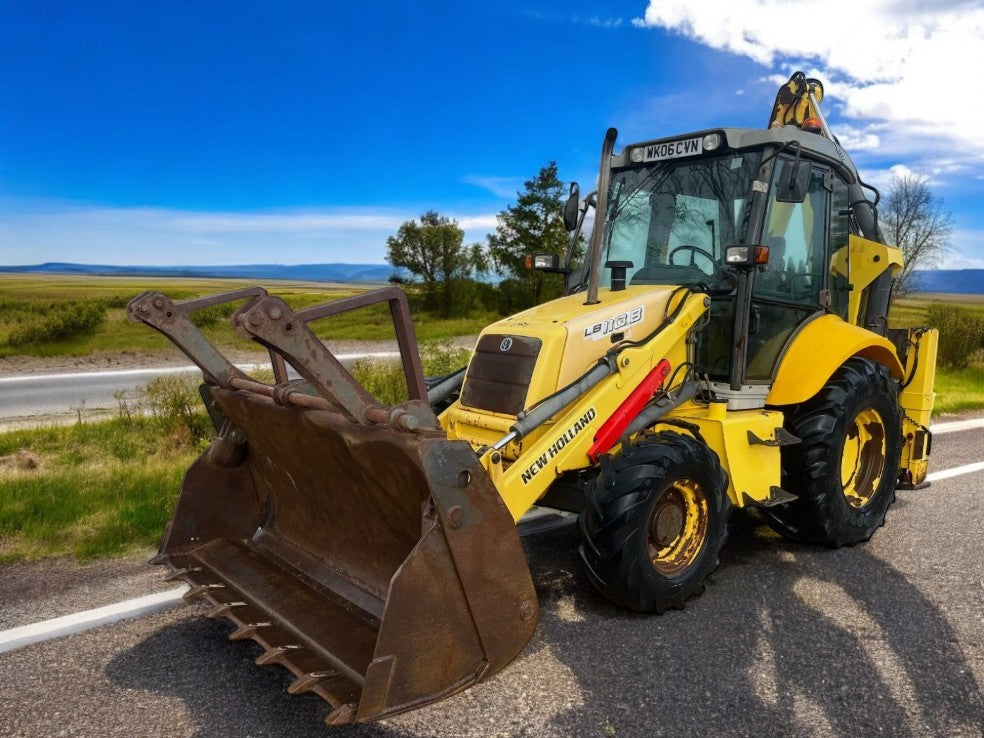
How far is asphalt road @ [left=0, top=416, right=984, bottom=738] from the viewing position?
3045 mm

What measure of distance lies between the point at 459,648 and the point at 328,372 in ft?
3.64

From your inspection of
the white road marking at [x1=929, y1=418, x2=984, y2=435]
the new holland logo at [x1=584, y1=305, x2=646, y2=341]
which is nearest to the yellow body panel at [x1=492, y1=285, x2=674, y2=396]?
the new holland logo at [x1=584, y1=305, x2=646, y2=341]

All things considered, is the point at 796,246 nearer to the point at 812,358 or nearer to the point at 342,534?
the point at 812,358

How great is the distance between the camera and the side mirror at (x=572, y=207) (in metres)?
5.25

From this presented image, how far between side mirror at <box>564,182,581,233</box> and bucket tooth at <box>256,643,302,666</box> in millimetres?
3401

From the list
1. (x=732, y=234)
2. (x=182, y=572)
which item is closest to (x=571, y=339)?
(x=732, y=234)

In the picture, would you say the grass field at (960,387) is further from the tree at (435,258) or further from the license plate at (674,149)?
the tree at (435,258)

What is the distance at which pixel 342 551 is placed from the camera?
3729 mm

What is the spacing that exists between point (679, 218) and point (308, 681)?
11.8 feet

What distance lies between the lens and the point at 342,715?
Result: 252 centimetres

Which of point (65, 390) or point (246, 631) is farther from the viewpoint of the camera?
point (65, 390)

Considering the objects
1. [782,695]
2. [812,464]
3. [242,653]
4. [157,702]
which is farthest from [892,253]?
[157,702]

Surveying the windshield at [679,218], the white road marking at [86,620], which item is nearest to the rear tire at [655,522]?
the windshield at [679,218]

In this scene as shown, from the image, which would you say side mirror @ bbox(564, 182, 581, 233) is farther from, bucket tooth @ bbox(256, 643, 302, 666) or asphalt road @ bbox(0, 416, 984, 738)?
bucket tooth @ bbox(256, 643, 302, 666)
